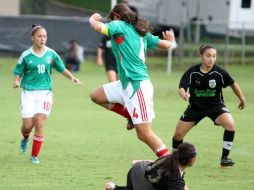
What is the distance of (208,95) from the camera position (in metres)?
11.4

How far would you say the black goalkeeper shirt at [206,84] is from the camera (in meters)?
11.3

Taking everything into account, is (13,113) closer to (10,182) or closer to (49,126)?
(49,126)

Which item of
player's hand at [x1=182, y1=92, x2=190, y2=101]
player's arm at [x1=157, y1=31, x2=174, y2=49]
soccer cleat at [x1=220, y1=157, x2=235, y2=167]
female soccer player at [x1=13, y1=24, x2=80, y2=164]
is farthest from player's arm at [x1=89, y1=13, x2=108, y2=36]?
soccer cleat at [x1=220, y1=157, x2=235, y2=167]

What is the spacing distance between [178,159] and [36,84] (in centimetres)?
393

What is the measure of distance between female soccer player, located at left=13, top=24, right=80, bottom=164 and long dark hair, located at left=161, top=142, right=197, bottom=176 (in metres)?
3.67

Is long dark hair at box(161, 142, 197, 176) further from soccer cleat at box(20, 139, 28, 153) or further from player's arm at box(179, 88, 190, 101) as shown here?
soccer cleat at box(20, 139, 28, 153)

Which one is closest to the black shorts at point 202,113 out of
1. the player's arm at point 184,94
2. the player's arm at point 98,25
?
the player's arm at point 184,94

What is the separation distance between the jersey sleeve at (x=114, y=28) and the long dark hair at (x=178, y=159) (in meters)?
2.29

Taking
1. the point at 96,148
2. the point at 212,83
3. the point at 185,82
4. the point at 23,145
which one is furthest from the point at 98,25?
the point at 96,148

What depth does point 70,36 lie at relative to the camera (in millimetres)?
35688

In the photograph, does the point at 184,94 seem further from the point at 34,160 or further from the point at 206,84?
the point at 34,160

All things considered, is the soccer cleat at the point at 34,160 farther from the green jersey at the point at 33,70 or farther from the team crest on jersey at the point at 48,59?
the team crest on jersey at the point at 48,59

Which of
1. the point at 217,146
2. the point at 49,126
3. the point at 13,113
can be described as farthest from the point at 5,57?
the point at 217,146

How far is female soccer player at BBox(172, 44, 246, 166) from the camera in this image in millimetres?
11273
